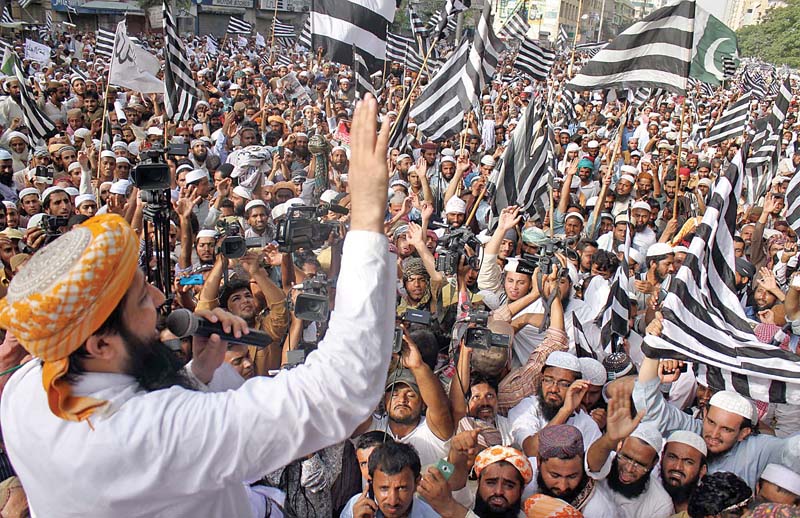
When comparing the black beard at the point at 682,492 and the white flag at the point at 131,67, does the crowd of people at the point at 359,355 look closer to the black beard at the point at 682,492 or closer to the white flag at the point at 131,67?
the black beard at the point at 682,492

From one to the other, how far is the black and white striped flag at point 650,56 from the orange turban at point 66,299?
611cm

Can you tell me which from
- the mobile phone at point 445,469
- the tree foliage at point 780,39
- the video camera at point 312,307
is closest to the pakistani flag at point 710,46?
the mobile phone at point 445,469

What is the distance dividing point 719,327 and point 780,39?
53271 mm

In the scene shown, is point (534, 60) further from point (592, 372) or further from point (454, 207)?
point (592, 372)

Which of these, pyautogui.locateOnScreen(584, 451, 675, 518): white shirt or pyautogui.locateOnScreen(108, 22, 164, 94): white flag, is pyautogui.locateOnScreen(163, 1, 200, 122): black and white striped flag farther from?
pyautogui.locateOnScreen(584, 451, 675, 518): white shirt

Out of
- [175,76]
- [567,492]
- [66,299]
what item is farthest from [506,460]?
[175,76]

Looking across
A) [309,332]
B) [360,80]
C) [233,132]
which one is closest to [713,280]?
[309,332]

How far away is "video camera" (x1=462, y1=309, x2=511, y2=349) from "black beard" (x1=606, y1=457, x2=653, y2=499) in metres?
0.83

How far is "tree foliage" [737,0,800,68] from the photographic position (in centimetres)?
4544

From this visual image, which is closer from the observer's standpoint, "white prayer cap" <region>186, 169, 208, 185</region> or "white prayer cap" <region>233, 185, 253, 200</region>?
"white prayer cap" <region>186, 169, 208, 185</region>

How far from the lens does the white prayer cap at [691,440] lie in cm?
331

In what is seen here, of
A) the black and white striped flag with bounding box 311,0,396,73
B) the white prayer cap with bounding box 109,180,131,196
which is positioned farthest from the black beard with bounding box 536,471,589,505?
the white prayer cap with bounding box 109,180,131,196

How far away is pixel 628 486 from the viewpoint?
127 inches

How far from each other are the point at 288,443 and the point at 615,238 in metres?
6.15
